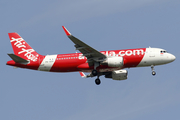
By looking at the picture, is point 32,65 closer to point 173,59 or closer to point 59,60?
→ point 59,60

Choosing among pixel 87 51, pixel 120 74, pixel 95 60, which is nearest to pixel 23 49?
pixel 87 51

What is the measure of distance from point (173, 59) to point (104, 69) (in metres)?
11.1

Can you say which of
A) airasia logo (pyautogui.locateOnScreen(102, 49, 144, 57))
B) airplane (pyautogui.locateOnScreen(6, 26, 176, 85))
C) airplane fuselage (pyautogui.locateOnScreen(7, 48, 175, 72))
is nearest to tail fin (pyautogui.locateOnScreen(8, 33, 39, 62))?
airplane (pyautogui.locateOnScreen(6, 26, 176, 85))

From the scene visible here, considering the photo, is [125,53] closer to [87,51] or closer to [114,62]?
[114,62]

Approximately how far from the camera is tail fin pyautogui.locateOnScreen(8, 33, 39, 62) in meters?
60.7

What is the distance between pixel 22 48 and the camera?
61969 mm

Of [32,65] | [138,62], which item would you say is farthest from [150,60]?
[32,65]

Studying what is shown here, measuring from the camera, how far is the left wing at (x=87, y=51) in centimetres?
5285

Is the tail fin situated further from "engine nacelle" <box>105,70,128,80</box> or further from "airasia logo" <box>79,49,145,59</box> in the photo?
"engine nacelle" <box>105,70,128,80</box>

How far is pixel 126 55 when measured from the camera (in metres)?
57.8

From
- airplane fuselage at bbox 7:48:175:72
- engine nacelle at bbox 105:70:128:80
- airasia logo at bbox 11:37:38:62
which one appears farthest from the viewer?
engine nacelle at bbox 105:70:128:80

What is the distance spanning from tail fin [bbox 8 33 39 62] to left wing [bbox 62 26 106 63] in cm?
884

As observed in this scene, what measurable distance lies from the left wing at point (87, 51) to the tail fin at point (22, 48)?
29.0 feet

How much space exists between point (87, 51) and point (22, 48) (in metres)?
12.3
